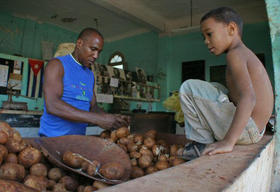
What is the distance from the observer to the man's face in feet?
7.06

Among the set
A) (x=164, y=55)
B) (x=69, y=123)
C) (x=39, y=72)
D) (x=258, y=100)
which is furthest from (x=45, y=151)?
(x=164, y=55)

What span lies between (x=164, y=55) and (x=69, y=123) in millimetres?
7149

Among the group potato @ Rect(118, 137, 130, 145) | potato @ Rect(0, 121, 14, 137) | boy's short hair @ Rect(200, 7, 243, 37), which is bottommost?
potato @ Rect(118, 137, 130, 145)

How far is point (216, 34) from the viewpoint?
1518 mm

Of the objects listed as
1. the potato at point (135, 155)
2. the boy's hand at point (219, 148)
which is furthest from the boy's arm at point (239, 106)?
the potato at point (135, 155)

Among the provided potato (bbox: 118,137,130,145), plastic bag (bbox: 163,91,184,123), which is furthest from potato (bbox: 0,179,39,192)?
plastic bag (bbox: 163,91,184,123)

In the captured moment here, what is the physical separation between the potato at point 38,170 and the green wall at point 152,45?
7.16 meters

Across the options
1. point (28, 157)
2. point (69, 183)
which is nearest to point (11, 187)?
point (69, 183)

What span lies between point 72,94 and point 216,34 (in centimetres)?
135

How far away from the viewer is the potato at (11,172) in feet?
3.21

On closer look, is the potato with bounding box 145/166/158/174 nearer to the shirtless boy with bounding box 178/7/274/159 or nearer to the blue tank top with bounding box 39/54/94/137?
the shirtless boy with bounding box 178/7/274/159

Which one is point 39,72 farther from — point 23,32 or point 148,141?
point 148,141

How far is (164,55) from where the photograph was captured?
879cm

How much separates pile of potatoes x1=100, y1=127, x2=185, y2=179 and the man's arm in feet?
0.40
